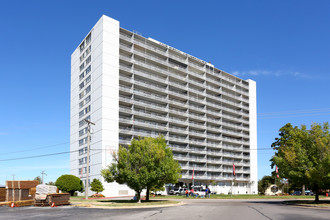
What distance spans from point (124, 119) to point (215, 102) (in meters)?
42.4

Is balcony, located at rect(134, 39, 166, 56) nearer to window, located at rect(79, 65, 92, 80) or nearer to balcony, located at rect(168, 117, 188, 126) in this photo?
window, located at rect(79, 65, 92, 80)

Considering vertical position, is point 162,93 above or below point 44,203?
above

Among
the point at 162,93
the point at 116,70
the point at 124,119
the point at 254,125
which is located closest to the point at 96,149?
the point at 124,119

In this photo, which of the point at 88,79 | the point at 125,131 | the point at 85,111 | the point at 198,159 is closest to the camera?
the point at 125,131

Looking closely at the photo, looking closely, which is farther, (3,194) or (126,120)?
(126,120)

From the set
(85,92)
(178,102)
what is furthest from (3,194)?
(178,102)

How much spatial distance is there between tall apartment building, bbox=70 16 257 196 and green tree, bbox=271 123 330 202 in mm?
44806

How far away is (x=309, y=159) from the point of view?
3697cm

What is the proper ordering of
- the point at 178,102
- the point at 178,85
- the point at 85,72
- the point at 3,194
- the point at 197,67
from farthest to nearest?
the point at 197,67
the point at 178,85
the point at 178,102
the point at 85,72
the point at 3,194

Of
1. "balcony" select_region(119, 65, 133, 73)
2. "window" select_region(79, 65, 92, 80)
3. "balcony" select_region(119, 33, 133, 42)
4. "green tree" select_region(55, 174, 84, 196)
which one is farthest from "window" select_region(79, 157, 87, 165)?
"balcony" select_region(119, 33, 133, 42)

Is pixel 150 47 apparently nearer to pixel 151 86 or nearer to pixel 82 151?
pixel 151 86

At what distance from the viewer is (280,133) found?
78688 millimetres

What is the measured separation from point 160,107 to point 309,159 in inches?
2236

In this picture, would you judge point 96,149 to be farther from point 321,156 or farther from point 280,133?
point 321,156
